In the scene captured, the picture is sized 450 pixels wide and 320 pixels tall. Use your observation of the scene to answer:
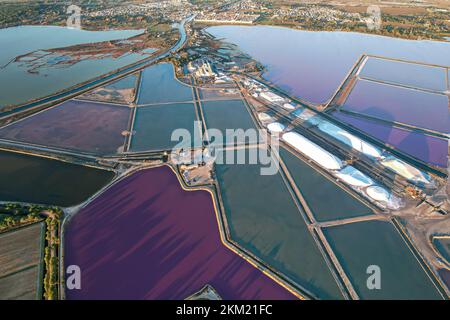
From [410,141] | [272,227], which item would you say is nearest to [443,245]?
[272,227]

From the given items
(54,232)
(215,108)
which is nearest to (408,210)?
(215,108)

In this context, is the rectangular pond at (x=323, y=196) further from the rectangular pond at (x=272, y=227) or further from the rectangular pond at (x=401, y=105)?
the rectangular pond at (x=401, y=105)

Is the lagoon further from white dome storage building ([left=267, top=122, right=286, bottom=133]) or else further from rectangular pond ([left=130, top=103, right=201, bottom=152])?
white dome storage building ([left=267, top=122, right=286, bottom=133])

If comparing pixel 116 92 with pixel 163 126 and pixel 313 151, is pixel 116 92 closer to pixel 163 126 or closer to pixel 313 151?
pixel 163 126

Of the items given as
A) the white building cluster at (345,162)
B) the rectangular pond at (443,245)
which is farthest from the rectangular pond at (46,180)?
the rectangular pond at (443,245)

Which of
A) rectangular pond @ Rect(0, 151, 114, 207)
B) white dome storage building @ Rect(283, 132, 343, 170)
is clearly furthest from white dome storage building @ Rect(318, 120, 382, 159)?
rectangular pond @ Rect(0, 151, 114, 207)

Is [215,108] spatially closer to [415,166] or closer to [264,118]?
[264,118]
